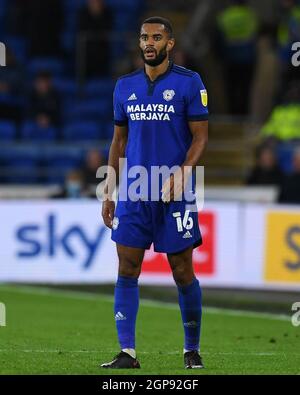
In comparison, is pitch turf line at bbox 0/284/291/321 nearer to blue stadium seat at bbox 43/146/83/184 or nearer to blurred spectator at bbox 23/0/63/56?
blue stadium seat at bbox 43/146/83/184

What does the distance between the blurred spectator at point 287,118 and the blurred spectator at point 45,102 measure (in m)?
3.32

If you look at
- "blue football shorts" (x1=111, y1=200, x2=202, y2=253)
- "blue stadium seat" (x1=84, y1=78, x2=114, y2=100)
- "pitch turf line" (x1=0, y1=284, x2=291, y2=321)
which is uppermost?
Result: "blue stadium seat" (x1=84, y1=78, x2=114, y2=100)

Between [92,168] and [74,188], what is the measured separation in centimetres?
79

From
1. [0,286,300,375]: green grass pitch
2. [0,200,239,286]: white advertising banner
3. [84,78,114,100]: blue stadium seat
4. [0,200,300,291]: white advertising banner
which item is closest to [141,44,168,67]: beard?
[0,286,300,375]: green grass pitch

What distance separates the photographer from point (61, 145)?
67.7 ft

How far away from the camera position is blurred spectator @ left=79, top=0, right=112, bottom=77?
2231 cm

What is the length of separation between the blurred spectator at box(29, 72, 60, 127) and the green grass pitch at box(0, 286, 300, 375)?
13.7 feet

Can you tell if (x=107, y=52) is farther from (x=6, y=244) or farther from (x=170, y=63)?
(x=170, y=63)

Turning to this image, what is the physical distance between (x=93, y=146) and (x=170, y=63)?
11053 mm

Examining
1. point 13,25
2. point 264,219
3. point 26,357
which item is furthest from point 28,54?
point 26,357

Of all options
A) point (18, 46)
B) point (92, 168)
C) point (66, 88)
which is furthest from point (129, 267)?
point (18, 46)

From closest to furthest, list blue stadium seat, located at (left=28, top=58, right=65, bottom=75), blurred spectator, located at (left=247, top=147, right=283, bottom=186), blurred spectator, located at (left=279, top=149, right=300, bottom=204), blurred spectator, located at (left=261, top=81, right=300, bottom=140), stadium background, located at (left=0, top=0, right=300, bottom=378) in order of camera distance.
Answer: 1. stadium background, located at (left=0, top=0, right=300, bottom=378)
2. blurred spectator, located at (left=279, top=149, right=300, bottom=204)
3. blurred spectator, located at (left=247, top=147, right=283, bottom=186)
4. blurred spectator, located at (left=261, top=81, right=300, bottom=140)
5. blue stadium seat, located at (left=28, top=58, right=65, bottom=75)

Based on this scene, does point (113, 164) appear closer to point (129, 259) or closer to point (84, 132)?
point (129, 259)

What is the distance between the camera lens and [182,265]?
9.19 metres
